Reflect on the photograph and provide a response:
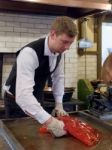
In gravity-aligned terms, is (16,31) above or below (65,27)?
above

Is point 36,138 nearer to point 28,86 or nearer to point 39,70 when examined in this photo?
point 28,86

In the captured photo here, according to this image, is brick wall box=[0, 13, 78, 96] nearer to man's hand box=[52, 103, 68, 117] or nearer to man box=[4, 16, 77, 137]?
man box=[4, 16, 77, 137]

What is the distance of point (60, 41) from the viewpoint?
4.83ft

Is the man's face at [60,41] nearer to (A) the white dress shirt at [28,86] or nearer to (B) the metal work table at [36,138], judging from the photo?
(A) the white dress shirt at [28,86]

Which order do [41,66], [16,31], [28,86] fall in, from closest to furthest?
[28,86] → [41,66] → [16,31]

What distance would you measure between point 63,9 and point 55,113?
6.40 ft

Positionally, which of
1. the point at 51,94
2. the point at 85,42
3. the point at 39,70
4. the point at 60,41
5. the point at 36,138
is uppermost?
the point at 85,42

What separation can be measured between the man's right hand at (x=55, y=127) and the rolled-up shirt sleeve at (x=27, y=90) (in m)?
0.03

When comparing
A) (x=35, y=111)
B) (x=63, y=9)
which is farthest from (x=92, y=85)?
(x=35, y=111)

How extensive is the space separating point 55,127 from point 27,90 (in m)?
0.26

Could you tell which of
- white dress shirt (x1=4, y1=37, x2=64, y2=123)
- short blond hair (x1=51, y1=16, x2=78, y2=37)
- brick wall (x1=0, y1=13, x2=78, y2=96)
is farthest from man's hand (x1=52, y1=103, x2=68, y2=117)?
brick wall (x1=0, y1=13, x2=78, y2=96)

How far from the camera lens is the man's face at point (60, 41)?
56.9 inches

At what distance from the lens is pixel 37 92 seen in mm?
1914

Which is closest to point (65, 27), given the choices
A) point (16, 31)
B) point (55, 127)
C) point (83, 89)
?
point (55, 127)
